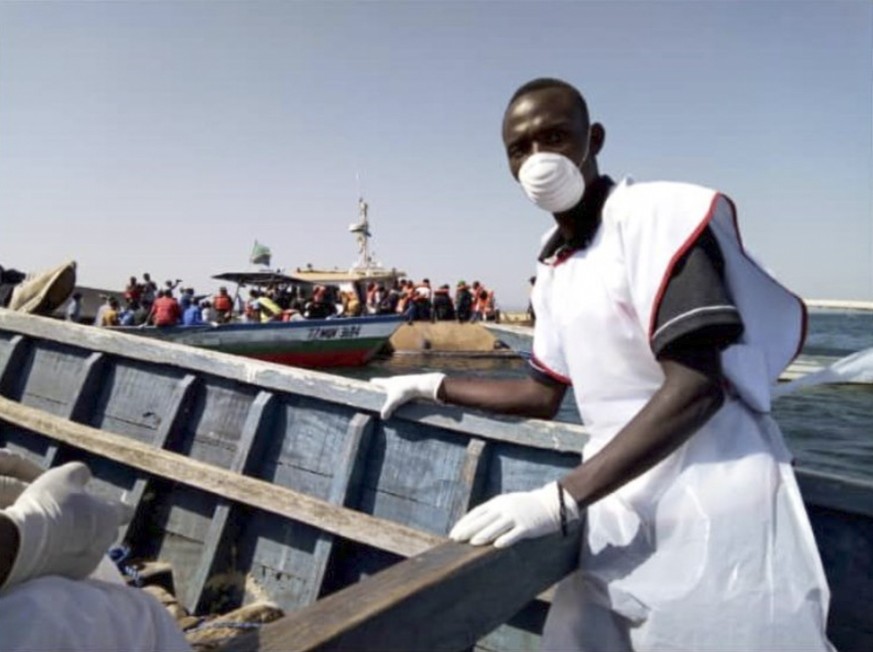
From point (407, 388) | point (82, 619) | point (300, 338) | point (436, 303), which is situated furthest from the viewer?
point (436, 303)

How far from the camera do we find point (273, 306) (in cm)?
2069

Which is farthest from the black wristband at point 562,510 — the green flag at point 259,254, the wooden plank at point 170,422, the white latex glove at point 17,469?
the green flag at point 259,254

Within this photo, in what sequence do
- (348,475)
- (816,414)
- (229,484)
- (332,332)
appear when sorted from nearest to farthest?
(348,475) → (229,484) → (816,414) → (332,332)

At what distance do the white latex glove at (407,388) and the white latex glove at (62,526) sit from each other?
1436 mm

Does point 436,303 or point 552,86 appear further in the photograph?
point 436,303

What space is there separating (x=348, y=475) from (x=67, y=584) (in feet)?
6.88

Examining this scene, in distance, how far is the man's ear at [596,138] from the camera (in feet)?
6.18

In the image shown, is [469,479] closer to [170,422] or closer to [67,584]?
[67,584]

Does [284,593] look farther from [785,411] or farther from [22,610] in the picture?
[785,411]

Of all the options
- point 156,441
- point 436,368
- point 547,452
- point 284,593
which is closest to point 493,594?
point 547,452

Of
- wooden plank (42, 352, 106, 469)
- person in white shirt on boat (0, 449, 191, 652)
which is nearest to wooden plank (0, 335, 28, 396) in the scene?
wooden plank (42, 352, 106, 469)

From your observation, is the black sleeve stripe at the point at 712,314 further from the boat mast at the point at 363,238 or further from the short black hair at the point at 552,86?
the boat mast at the point at 363,238

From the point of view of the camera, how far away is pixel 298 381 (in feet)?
11.9

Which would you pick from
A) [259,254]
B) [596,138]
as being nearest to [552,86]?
[596,138]
